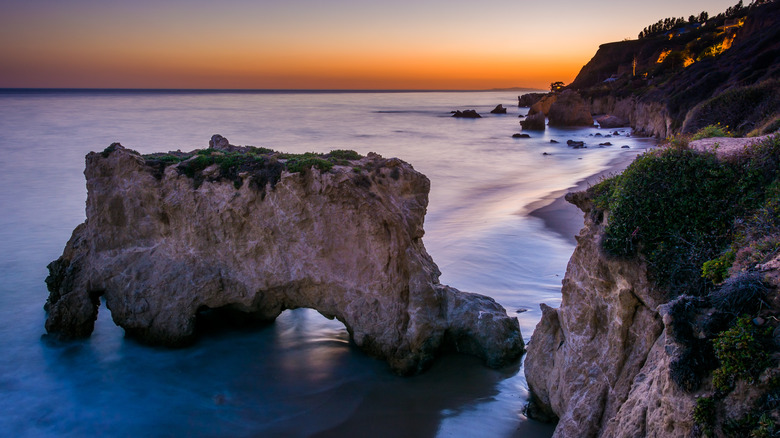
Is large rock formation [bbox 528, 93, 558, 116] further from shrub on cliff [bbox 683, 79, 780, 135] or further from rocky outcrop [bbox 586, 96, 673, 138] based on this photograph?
shrub on cliff [bbox 683, 79, 780, 135]

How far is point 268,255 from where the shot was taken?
11211 millimetres

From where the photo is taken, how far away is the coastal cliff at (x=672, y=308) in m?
4.66

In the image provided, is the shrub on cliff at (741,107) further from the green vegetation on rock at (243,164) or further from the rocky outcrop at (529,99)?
the rocky outcrop at (529,99)

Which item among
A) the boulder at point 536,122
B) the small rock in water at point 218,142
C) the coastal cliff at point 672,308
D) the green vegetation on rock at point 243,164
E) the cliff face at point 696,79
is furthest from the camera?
the boulder at point 536,122

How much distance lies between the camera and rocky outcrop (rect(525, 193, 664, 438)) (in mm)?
6711

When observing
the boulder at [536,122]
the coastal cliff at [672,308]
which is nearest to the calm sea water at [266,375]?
the coastal cliff at [672,308]

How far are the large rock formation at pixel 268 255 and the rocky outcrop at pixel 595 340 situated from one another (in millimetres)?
2262

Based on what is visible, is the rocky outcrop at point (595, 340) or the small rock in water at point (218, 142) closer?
the rocky outcrop at point (595, 340)

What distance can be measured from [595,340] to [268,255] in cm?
688

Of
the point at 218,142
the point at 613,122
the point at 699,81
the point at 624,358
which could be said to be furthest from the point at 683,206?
the point at 613,122

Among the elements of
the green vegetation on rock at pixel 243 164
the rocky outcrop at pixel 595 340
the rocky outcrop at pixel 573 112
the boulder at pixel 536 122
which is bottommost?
the rocky outcrop at pixel 595 340

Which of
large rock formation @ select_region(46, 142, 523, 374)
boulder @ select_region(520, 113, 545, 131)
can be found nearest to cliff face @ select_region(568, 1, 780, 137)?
boulder @ select_region(520, 113, 545, 131)

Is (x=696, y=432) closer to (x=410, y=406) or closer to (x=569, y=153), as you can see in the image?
(x=410, y=406)

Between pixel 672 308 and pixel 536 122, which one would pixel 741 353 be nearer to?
pixel 672 308
